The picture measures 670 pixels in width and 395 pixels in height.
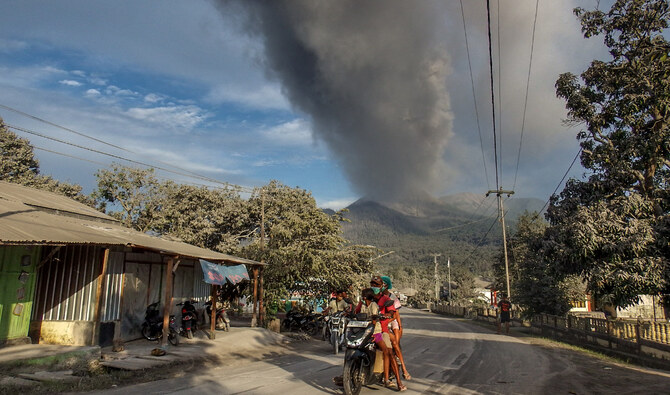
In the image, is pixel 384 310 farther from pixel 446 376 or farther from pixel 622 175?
pixel 622 175

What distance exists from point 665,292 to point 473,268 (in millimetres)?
143691

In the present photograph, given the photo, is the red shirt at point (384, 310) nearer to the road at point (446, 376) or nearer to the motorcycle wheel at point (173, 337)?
the road at point (446, 376)

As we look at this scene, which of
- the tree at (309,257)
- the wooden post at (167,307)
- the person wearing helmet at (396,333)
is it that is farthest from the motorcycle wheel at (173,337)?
the person wearing helmet at (396,333)

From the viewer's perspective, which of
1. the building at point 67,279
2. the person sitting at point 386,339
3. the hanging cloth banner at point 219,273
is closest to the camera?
the person sitting at point 386,339

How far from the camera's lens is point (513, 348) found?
14547mm

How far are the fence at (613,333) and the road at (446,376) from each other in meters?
1.14

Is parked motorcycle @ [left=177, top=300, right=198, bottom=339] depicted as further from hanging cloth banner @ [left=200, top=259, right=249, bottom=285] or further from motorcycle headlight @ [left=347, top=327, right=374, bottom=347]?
motorcycle headlight @ [left=347, top=327, right=374, bottom=347]

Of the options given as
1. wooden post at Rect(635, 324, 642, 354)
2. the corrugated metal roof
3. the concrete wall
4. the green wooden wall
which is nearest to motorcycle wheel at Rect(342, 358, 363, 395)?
the corrugated metal roof

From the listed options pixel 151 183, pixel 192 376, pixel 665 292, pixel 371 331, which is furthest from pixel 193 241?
pixel 665 292

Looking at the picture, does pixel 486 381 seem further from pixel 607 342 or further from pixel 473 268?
pixel 473 268

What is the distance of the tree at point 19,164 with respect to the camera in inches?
1062

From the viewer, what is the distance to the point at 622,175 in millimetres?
13734

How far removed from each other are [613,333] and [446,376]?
9.36m

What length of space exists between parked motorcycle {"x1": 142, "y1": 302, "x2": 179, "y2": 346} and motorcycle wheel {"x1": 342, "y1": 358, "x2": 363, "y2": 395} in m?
7.08
